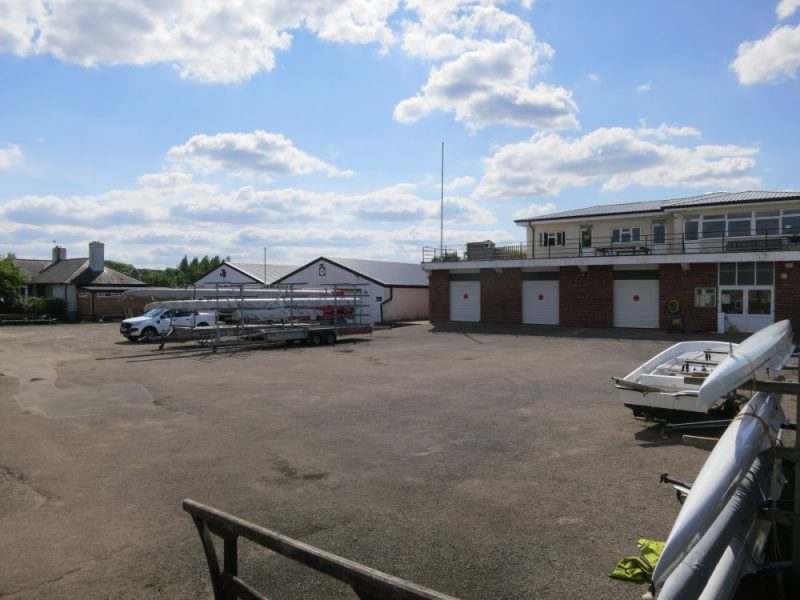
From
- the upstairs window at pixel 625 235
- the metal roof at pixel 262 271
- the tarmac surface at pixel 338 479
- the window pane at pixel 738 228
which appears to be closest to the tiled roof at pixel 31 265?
the metal roof at pixel 262 271

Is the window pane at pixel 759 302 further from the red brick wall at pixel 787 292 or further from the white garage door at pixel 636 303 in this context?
the white garage door at pixel 636 303

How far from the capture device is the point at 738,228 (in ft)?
95.0

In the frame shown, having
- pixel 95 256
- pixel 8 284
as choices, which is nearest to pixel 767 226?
pixel 95 256

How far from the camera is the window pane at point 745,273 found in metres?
26.7

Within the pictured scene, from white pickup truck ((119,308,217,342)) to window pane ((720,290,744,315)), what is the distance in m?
24.4

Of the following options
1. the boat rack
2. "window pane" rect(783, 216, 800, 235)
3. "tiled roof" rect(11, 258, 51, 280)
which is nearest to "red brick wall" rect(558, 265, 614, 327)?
"window pane" rect(783, 216, 800, 235)

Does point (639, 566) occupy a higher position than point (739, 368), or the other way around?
point (739, 368)

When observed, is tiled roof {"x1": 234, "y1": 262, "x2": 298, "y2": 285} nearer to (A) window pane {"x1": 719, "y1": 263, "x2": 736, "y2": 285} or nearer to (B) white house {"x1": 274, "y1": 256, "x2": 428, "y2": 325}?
(B) white house {"x1": 274, "y1": 256, "x2": 428, "y2": 325}

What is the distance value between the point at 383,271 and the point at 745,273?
24724 mm

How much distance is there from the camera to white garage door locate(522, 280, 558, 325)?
32.4 meters

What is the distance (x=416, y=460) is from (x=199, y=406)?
5923mm

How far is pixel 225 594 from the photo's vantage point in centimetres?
374

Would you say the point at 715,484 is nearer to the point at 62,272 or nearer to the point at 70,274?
the point at 70,274

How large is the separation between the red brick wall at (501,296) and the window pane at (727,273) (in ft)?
33.3
